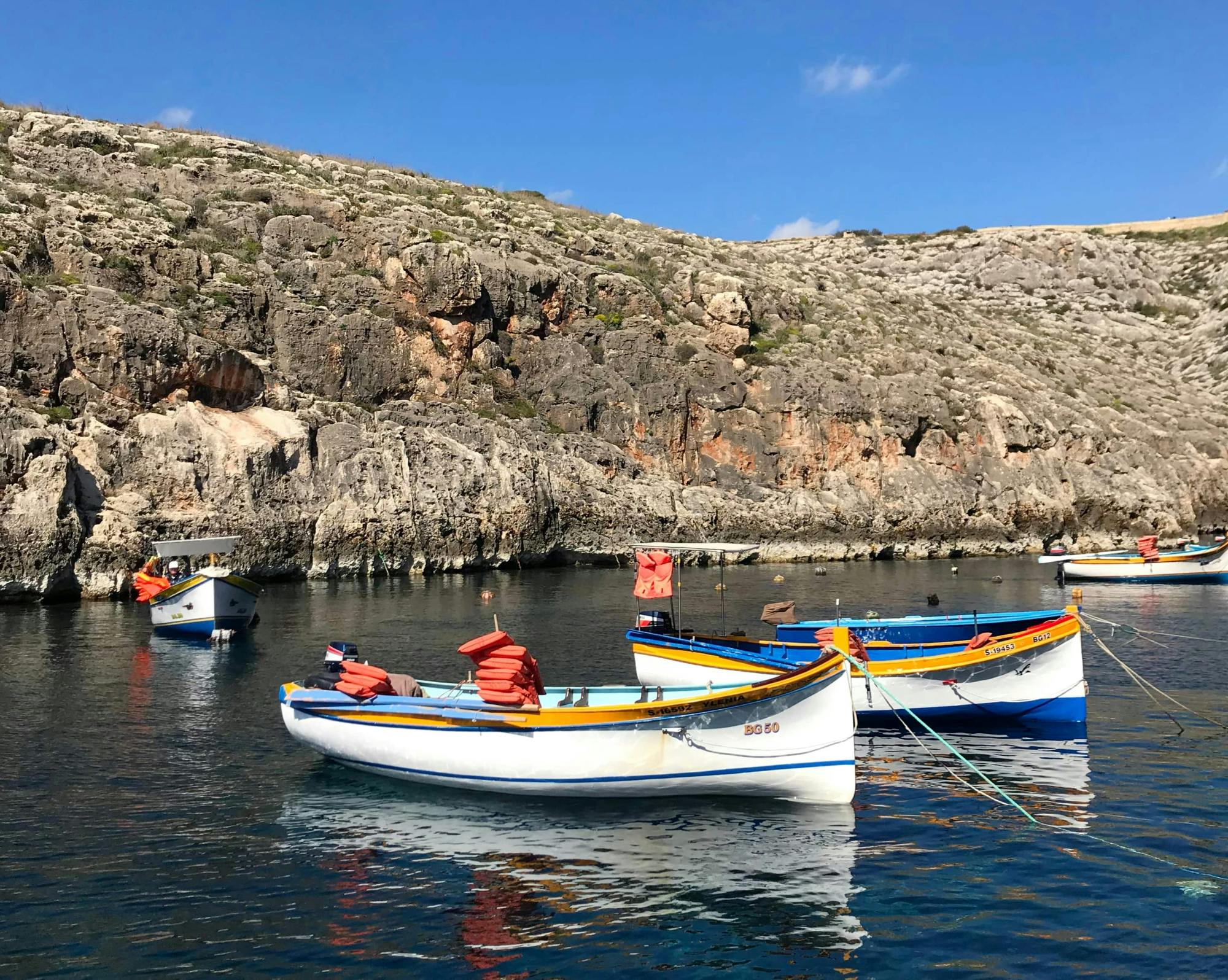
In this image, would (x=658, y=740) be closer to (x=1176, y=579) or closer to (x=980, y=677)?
(x=980, y=677)

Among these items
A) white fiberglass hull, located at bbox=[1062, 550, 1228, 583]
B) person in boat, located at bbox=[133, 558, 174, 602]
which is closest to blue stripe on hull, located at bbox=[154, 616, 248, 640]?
person in boat, located at bbox=[133, 558, 174, 602]

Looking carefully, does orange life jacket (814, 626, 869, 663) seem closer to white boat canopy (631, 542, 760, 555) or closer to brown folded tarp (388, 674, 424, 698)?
white boat canopy (631, 542, 760, 555)

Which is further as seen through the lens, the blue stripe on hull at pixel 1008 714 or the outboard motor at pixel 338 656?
the blue stripe on hull at pixel 1008 714

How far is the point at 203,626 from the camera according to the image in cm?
3541

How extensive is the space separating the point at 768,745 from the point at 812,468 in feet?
194

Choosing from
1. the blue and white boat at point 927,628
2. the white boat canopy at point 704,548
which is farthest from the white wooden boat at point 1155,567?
the white boat canopy at point 704,548

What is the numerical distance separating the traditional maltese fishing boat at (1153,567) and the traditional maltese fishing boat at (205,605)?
4413 centimetres

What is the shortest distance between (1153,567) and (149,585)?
53.9 m

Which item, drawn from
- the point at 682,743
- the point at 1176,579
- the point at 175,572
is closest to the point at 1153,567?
the point at 1176,579

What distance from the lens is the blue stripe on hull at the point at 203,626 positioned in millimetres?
35312

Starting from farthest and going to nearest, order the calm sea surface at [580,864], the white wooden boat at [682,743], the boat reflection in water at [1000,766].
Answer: the boat reflection in water at [1000,766] < the white wooden boat at [682,743] < the calm sea surface at [580,864]

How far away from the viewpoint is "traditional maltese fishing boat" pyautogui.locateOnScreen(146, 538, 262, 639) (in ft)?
116

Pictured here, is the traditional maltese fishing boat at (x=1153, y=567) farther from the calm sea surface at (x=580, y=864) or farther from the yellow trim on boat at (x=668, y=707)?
the yellow trim on boat at (x=668, y=707)

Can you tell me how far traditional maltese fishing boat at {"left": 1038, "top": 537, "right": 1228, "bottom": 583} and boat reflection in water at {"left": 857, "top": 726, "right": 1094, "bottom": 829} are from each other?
38061mm
